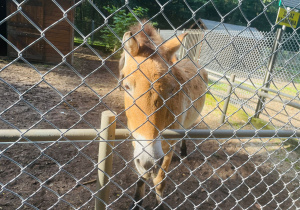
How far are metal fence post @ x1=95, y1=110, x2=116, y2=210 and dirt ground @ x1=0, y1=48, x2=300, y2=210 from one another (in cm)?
9

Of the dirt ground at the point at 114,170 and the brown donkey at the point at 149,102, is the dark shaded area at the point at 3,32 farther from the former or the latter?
the brown donkey at the point at 149,102

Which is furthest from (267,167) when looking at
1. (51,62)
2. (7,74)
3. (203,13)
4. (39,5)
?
(203,13)

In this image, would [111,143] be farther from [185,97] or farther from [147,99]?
[185,97]

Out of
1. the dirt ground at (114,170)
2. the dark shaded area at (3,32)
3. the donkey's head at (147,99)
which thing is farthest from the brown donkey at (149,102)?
the dark shaded area at (3,32)

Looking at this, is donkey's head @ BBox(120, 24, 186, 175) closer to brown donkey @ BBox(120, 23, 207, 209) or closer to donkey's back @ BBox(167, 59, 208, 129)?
brown donkey @ BBox(120, 23, 207, 209)

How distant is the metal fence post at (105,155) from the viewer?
1450 millimetres

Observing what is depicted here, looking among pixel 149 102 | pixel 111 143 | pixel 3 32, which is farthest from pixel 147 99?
pixel 3 32

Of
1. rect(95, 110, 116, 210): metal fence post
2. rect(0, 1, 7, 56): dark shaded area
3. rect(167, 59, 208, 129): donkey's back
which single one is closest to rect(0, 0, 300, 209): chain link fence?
rect(95, 110, 116, 210): metal fence post

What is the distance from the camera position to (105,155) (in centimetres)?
153

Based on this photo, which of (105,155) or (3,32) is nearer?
(105,155)

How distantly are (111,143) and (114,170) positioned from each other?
202cm

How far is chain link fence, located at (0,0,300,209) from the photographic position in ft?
4.24

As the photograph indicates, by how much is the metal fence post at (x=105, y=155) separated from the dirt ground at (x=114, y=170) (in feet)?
0.29

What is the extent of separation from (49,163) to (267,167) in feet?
13.7
